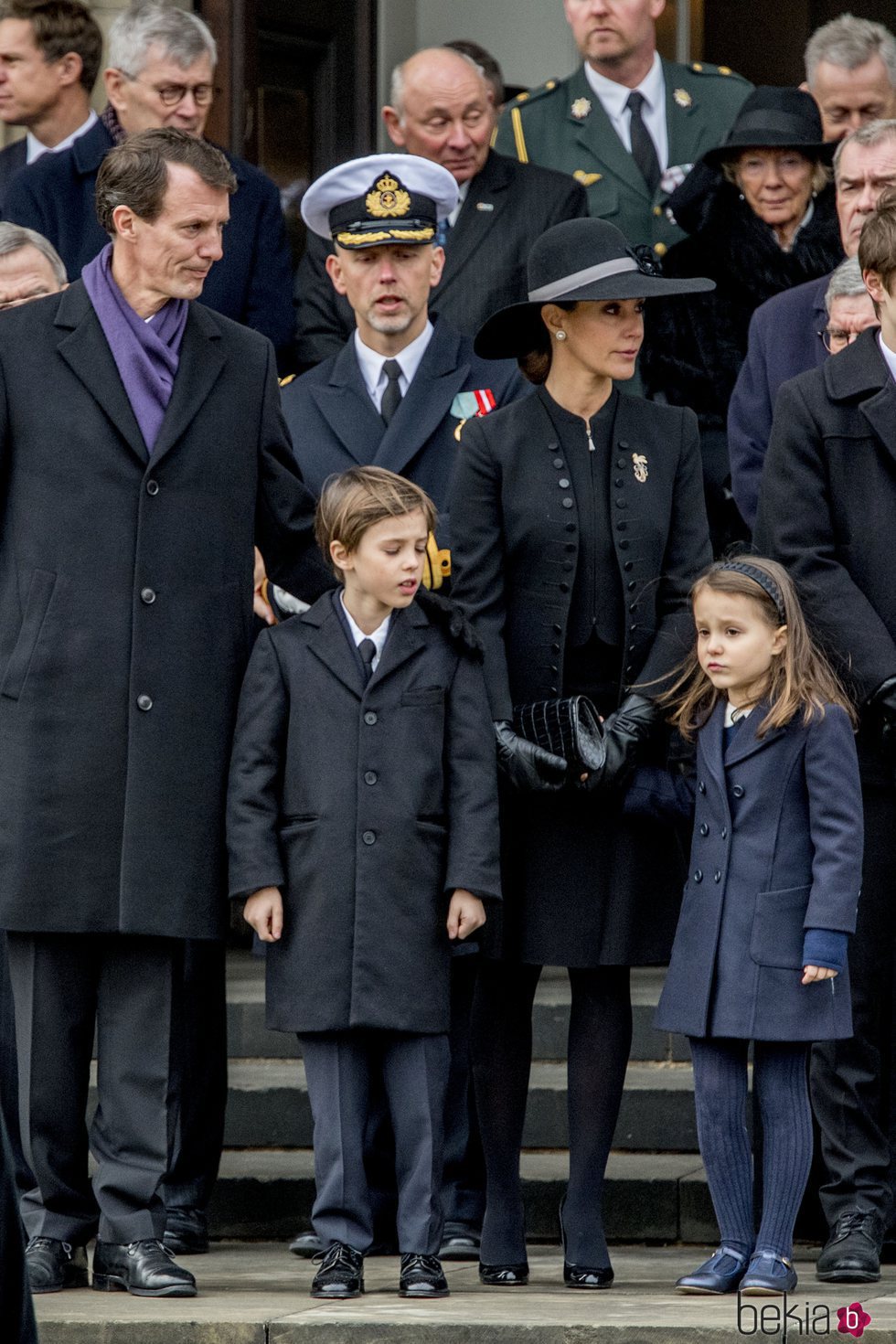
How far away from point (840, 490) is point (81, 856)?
169 cm

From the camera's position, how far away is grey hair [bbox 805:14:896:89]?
22.5 ft

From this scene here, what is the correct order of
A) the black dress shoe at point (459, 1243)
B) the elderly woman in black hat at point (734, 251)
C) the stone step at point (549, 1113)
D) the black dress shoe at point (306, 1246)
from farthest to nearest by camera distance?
the elderly woman in black hat at point (734, 251) < the stone step at point (549, 1113) < the black dress shoe at point (306, 1246) < the black dress shoe at point (459, 1243)

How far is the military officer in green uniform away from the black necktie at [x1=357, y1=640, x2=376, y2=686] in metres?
2.46

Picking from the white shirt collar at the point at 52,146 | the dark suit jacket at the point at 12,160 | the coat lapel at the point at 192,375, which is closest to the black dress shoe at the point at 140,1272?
the coat lapel at the point at 192,375

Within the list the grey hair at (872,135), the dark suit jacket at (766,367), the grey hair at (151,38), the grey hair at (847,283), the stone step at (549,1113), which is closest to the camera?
the grey hair at (847,283)

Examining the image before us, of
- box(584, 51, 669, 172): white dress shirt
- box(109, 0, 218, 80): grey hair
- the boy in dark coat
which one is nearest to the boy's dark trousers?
the boy in dark coat

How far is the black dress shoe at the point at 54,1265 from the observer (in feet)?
15.2

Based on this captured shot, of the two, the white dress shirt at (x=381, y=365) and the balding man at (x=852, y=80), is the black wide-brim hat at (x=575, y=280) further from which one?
the balding man at (x=852, y=80)

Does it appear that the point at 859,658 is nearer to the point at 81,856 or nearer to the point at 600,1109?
the point at 600,1109

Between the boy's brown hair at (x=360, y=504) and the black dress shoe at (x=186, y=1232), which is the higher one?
the boy's brown hair at (x=360, y=504)

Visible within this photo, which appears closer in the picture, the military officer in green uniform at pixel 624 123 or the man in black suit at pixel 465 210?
the man in black suit at pixel 465 210

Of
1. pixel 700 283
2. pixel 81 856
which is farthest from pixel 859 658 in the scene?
pixel 81 856

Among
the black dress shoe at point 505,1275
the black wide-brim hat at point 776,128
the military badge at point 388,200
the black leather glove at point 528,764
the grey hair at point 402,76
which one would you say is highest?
the grey hair at point 402,76

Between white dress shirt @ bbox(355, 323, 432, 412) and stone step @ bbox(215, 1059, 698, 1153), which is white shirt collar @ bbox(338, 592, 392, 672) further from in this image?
stone step @ bbox(215, 1059, 698, 1153)
